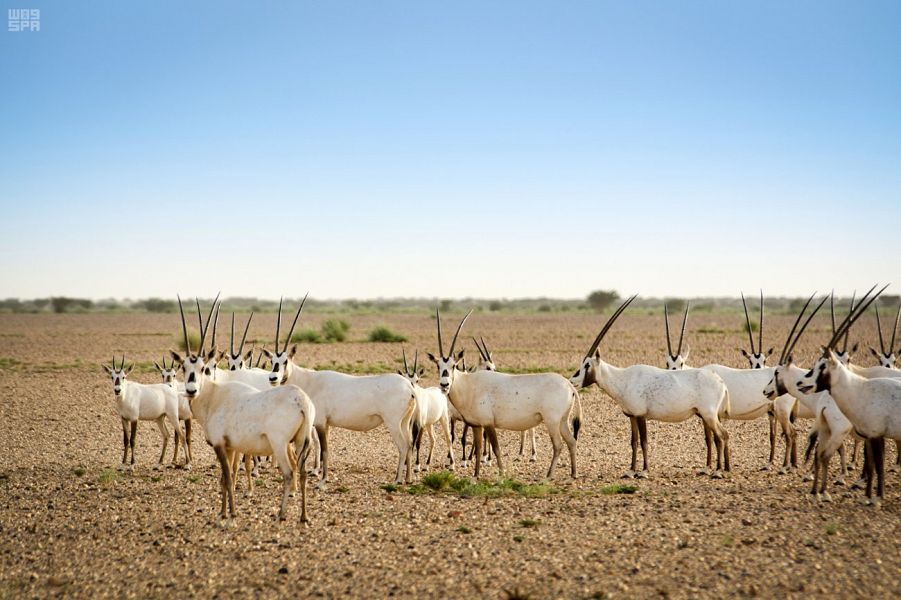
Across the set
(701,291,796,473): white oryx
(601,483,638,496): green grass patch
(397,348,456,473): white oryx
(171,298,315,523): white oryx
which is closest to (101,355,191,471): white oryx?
(397,348,456,473): white oryx

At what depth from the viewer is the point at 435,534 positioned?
9.03 m

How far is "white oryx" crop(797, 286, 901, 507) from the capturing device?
10336 millimetres

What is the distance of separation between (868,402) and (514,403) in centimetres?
563

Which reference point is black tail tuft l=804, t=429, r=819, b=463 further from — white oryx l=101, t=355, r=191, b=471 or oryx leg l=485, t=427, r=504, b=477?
white oryx l=101, t=355, r=191, b=471

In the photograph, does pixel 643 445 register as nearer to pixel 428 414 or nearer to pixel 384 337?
pixel 428 414

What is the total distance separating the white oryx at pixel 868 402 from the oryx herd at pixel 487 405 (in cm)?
2

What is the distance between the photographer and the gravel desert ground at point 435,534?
7344mm

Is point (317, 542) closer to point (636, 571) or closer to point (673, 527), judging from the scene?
point (636, 571)

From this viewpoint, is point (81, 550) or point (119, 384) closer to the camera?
point (81, 550)

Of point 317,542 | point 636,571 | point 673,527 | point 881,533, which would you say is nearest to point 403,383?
point 317,542

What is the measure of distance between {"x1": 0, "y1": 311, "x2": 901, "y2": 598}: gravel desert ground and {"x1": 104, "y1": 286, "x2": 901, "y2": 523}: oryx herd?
2.03ft

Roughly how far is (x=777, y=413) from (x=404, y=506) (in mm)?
8145

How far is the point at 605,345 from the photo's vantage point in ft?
127

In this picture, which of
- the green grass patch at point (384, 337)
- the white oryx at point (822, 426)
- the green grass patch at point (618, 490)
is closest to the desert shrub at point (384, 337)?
the green grass patch at point (384, 337)
